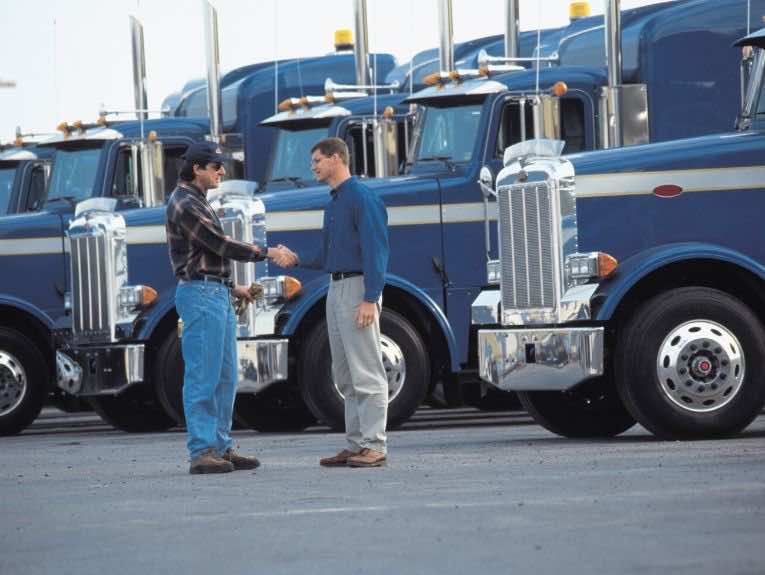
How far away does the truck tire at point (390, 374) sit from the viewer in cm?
1484

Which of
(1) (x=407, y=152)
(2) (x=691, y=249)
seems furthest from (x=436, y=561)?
(1) (x=407, y=152)

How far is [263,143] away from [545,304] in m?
6.50

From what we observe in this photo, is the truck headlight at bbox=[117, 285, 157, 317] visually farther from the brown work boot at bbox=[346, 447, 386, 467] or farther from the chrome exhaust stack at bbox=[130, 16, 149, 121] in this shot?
the brown work boot at bbox=[346, 447, 386, 467]

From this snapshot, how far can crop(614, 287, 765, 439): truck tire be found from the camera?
11922 mm

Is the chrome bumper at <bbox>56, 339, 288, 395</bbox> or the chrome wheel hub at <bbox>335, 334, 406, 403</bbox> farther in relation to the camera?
the chrome bumper at <bbox>56, 339, 288, 395</bbox>

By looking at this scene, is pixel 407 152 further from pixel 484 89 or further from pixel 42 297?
pixel 42 297

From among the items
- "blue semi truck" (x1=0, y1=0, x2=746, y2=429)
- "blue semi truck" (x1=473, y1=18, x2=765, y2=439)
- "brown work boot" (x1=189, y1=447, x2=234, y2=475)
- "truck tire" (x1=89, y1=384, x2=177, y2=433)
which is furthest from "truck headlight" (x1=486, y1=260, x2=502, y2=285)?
"truck tire" (x1=89, y1=384, x2=177, y2=433)

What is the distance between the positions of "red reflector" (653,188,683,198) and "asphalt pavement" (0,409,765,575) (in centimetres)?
145

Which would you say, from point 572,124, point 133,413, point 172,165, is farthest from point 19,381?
point 572,124

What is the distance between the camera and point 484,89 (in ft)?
50.7

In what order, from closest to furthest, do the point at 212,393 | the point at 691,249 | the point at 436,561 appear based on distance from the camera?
1. the point at 436,561
2. the point at 212,393
3. the point at 691,249

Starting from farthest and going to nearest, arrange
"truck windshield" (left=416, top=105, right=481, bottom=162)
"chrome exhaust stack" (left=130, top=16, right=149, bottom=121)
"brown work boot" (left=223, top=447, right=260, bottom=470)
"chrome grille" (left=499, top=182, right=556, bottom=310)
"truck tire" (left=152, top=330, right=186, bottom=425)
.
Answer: "chrome exhaust stack" (left=130, top=16, right=149, bottom=121), "truck tire" (left=152, top=330, right=186, bottom=425), "truck windshield" (left=416, top=105, right=481, bottom=162), "chrome grille" (left=499, top=182, right=556, bottom=310), "brown work boot" (left=223, top=447, right=260, bottom=470)

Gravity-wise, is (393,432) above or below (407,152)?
below

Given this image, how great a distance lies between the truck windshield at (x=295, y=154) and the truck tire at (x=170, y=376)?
1.87 m
